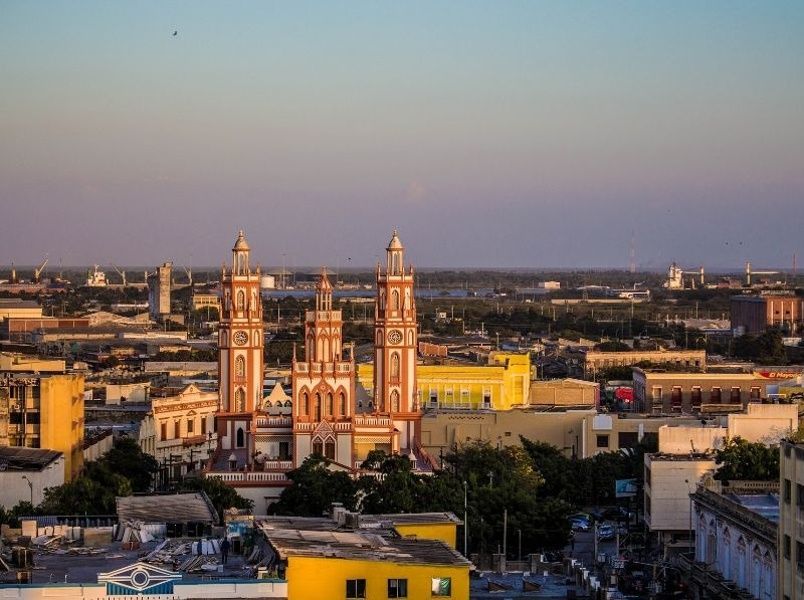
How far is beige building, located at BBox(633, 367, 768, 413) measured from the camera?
90.8 meters

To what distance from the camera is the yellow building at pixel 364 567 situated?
1262 inches

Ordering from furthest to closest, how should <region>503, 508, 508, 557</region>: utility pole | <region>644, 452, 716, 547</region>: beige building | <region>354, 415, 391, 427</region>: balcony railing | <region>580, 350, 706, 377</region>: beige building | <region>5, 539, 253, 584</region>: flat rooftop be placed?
1. <region>580, 350, 706, 377</region>: beige building
2. <region>354, 415, 391, 427</region>: balcony railing
3. <region>644, 452, 716, 547</region>: beige building
4. <region>503, 508, 508, 557</region>: utility pole
5. <region>5, 539, 253, 584</region>: flat rooftop

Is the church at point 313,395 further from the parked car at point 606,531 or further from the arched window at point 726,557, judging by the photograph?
the arched window at point 726,557

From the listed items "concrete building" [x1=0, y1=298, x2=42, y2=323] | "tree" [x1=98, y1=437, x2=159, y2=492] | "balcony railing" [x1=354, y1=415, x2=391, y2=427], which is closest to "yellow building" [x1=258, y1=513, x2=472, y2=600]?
"tree" [x1=98, y1=437, x2=159, y2=492]

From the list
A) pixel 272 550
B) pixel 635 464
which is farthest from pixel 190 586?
pixel 635 464

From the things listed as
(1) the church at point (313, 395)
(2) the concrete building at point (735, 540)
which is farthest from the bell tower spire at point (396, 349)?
(2) the concrete building at point (735, 540)

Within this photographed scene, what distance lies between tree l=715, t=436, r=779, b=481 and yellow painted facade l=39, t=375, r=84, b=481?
18.9 metres

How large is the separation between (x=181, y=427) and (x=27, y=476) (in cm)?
2715

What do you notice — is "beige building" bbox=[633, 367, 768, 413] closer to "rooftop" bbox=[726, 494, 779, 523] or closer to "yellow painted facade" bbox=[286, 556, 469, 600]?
"rooftop" bbox=[726, 494, 779, 523]

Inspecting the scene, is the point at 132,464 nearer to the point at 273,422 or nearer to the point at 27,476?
the point at 273,422

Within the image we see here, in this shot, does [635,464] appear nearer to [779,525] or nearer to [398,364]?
[398,364]

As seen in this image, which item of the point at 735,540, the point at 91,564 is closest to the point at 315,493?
the point at 735,540

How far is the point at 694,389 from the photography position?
92500mm

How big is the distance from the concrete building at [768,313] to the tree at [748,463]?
123 meters
